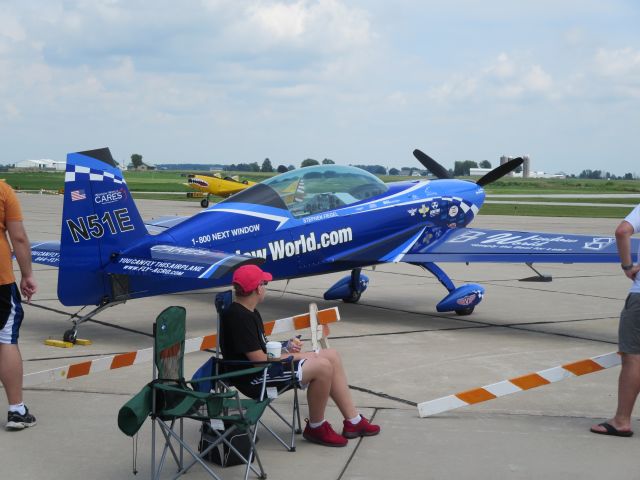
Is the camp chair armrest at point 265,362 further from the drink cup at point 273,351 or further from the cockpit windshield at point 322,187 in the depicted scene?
the cockpit windshield at point 322,187

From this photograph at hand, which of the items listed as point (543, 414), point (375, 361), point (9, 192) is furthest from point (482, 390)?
point (9, 192)

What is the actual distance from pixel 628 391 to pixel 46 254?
645 centimetres

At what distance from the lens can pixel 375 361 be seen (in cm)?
774

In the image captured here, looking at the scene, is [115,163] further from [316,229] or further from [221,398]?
[221,398]

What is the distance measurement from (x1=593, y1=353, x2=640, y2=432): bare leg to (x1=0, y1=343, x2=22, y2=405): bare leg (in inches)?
150

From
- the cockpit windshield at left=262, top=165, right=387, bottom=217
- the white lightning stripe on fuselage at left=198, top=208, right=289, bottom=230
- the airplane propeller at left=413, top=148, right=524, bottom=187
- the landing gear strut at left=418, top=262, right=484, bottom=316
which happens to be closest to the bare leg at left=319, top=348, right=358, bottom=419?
the white lightning stripe on fuselage at left=198, top=208, right=289, bottom=230

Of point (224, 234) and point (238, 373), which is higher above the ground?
point (224, 234)

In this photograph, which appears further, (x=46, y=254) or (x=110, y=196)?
(x=46, y=254)

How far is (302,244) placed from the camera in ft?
32.3

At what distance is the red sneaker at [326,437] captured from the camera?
205 inches

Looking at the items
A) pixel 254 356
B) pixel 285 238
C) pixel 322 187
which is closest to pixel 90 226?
pixel 285 238

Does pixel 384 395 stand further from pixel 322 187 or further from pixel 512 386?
pixel 322 187

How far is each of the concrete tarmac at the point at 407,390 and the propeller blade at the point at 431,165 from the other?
2.05 meters

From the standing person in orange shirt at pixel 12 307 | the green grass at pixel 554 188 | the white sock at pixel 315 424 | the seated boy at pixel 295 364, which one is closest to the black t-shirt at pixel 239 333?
the seated boy at pixel 295 364
